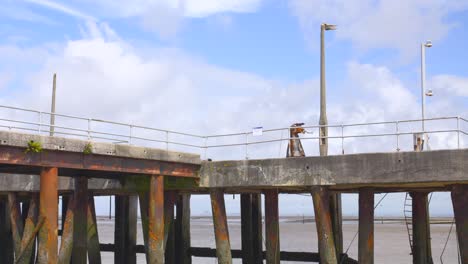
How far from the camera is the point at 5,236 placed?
3722 cm

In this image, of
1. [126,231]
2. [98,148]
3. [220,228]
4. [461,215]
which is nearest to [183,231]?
[126,231]

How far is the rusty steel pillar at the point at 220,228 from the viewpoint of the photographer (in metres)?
25.0

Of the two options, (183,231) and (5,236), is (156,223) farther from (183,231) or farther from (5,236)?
(5,236)

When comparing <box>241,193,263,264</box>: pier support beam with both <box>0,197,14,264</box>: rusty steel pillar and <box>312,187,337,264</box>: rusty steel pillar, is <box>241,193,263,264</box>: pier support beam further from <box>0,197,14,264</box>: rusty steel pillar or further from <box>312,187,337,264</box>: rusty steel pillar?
<box>0,197,14,264</box>: rusty steel pillar

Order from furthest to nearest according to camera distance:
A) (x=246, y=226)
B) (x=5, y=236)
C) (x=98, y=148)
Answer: (x=5, y=236) < (x=246, y=226) < (x=98, y=148)

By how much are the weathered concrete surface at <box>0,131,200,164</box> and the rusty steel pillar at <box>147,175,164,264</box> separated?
0.95 m

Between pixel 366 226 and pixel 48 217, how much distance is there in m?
10.6

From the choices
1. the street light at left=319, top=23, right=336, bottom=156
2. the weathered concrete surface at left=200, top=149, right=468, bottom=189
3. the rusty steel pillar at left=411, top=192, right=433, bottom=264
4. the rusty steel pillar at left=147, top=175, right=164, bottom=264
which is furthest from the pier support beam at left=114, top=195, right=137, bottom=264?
the rusty steel pillar at left=411, top=192, right=433, bottom=264

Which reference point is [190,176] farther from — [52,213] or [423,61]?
[423,61]

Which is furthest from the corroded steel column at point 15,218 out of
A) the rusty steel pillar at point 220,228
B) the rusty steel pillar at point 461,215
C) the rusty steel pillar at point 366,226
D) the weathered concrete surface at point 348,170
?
the rusty steel pillar at point 461,215

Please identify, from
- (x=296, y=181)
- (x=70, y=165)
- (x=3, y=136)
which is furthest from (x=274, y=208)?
(x=3, y=136)

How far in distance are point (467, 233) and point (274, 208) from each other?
723cm

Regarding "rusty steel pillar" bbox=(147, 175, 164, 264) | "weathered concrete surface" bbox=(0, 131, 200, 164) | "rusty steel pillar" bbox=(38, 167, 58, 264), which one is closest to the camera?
"weathered concrete surface" bbox=(0, 131, 200, 164)

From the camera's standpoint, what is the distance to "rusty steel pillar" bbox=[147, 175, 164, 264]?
78.0 ft
